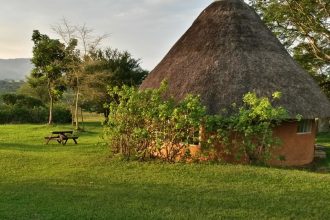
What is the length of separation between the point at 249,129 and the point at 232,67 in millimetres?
3558

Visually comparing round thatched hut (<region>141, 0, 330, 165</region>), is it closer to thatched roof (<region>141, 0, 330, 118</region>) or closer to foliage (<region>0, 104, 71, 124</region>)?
thatched roof (<region>141, 0, 330, 118</region>)

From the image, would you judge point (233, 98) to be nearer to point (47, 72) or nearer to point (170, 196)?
point (170, 196)

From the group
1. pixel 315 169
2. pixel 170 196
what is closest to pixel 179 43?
pixel 315 169

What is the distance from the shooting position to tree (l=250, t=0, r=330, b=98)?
78.5 feet

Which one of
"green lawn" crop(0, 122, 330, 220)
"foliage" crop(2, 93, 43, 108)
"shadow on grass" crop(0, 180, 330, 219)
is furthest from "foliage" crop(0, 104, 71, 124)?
"shadow on grass" crop(0, 180, 330, 219)

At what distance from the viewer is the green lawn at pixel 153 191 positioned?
25.5 ft

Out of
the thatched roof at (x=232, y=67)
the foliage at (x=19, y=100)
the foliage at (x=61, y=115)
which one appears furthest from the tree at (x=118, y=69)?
the thatched roof at (x=232, y=67)

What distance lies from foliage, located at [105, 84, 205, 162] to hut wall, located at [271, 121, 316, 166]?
3443 millimetres

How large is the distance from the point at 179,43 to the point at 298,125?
662 cm

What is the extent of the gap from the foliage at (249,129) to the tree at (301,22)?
1205cm

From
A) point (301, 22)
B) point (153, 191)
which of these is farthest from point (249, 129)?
point (301, 22)

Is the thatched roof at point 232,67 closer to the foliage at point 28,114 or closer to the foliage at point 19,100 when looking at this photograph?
the foliage at point 28,114

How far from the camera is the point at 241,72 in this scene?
15.7m

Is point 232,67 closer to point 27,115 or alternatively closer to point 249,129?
point 249,129
